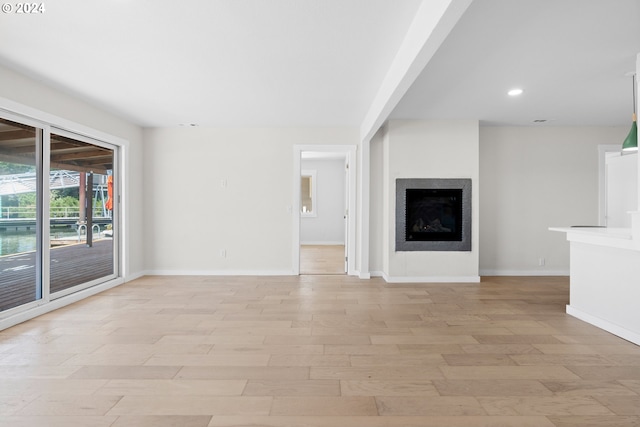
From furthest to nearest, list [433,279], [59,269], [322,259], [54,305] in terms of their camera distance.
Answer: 1. [322,259]
2. [59,269]
3. [433,279]
4. [54,305]

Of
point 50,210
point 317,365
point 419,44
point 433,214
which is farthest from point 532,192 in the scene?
point 50,210

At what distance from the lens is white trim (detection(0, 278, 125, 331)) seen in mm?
3177

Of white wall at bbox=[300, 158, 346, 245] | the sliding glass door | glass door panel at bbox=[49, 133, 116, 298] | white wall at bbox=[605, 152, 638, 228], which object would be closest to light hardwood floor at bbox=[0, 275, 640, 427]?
the sliding glass door

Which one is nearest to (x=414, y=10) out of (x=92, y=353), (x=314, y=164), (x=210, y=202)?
(x=92, y=353)

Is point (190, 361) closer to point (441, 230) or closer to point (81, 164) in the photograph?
point (81, 164)

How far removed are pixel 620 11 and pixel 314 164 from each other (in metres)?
8.02

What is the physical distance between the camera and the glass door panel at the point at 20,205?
3.29 m

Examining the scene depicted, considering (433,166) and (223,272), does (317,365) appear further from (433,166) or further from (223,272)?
(433,166)

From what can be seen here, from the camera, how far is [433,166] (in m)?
5.09

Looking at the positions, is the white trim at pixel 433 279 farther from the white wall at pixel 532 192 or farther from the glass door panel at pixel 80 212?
the glass door panel at pixel 80 212

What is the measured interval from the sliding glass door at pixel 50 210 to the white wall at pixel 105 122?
18 centimetres

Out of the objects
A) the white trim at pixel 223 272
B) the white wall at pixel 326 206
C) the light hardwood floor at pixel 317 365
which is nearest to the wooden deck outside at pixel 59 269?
the light hardwood floor at pixel 317 365

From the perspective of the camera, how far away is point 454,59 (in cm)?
294

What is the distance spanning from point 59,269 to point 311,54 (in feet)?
16.3
